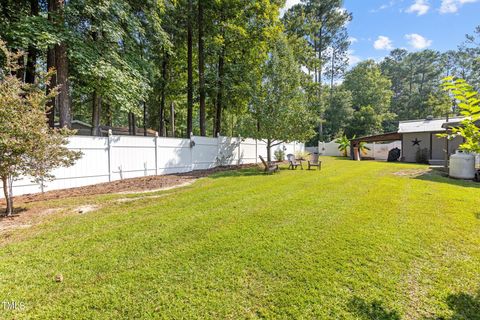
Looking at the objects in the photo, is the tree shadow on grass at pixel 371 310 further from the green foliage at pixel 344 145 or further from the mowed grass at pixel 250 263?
the green foliage at pixel 344 145

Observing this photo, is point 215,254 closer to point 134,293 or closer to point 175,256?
point 175,256

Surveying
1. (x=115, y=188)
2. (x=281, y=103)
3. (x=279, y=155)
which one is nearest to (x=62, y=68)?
(x=115, y=188)

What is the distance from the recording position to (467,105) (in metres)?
1.81

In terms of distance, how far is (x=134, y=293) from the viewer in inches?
96.4

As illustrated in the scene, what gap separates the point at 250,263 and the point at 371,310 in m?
1.38

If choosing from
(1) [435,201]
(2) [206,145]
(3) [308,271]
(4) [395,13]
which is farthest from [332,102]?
(3) [308,271]

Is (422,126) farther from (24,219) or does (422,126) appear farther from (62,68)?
(24,219)

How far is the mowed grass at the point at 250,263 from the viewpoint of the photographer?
227 cm

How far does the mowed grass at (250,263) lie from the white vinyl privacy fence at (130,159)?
3.07m

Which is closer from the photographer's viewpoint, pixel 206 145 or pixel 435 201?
pixel 435 201

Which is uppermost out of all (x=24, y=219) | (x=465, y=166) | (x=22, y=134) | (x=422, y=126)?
(x=422, y=126)

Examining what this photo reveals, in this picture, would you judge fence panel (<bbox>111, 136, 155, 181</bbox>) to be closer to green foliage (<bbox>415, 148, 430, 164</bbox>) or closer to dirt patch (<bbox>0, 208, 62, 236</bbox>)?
dirt patch (<bbox>0, 208, 62, 236</bbox>)

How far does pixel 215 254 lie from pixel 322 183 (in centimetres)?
599

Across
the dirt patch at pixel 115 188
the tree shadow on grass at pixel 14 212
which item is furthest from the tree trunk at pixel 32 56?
the tree shadow on grass at pixel 14 212
